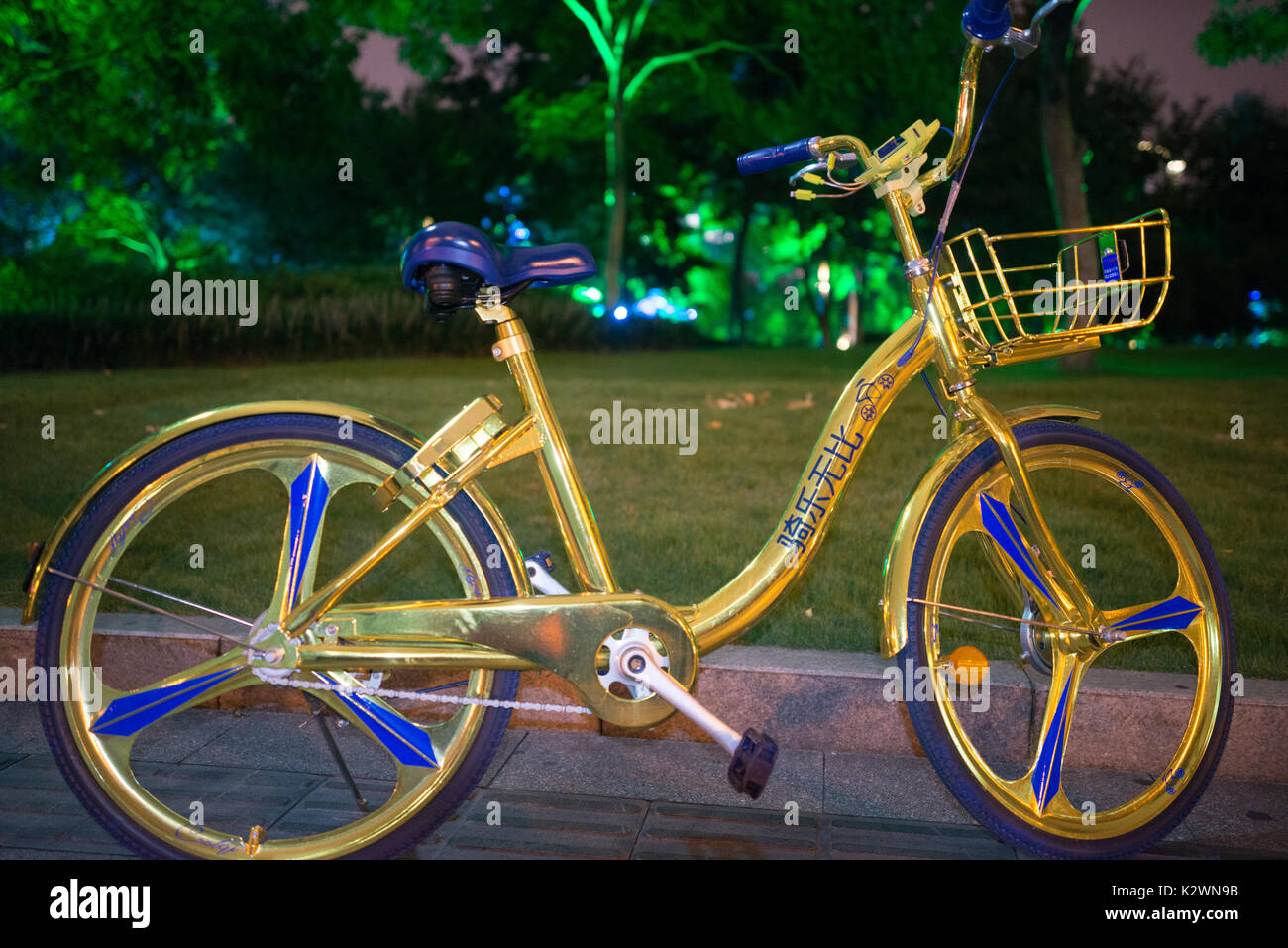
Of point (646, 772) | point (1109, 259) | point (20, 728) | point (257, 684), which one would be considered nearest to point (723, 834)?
point (646, 772)

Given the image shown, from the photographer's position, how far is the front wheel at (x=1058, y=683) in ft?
8.04

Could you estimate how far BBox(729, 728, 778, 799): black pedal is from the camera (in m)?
2.30

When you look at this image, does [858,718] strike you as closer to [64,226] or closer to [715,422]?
[715,422]

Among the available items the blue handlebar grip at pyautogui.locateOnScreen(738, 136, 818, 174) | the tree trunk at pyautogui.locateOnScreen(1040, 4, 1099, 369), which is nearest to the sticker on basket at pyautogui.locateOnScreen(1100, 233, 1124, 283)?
the blue handlebar grip at pyautogui.locateOnScreen(738, 136, 818, 174)

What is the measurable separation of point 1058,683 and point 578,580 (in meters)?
1.19

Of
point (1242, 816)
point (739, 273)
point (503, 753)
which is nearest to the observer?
point (1242, 816)

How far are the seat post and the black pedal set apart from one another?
46 cm

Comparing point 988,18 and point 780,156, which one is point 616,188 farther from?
point 988,18

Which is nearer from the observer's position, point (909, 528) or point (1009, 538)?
point (909, 528)

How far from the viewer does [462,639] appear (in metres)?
2.38

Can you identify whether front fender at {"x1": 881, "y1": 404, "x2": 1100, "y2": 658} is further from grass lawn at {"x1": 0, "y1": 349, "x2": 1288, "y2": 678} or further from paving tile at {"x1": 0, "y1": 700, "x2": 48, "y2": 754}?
paving tile at {"x1": 0, "y1": 700, "x2": 48, "y2": 754}

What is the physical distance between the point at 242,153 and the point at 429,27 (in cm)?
2362

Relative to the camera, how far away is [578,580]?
2539 mm

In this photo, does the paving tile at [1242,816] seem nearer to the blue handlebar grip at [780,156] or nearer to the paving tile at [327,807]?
the blue handlebar grip at [780,156]
